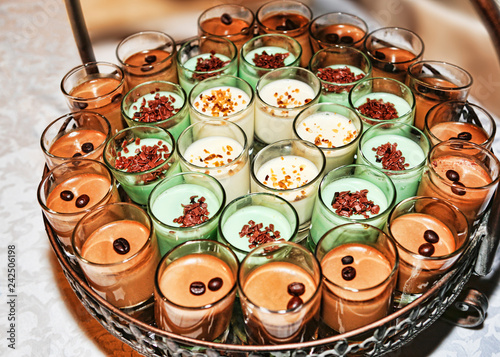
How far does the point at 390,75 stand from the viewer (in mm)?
1606

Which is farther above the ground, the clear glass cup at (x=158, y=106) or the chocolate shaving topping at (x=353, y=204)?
the clear glass cup at (x=158, y=106)

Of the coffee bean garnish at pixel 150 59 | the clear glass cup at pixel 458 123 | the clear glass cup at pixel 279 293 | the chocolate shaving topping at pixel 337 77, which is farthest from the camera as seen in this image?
the coffee bean garnish at pixel 150 59

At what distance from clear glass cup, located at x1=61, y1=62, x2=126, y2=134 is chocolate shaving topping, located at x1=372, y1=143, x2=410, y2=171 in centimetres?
76

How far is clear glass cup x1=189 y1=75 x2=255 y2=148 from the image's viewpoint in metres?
1.44

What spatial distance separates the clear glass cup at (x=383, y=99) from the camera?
142 cm

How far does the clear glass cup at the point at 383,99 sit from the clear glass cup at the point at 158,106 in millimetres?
488

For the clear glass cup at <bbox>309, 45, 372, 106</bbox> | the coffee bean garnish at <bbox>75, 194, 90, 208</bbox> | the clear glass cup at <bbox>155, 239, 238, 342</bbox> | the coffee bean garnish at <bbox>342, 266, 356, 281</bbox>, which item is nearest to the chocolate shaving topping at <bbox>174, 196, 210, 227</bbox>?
→ the clear glass cup at <bbox>155, 239, 238, 342</bbox>

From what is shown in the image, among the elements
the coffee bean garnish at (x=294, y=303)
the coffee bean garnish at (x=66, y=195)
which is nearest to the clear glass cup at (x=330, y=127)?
the coffee bean garnish at (x=294, y=303)

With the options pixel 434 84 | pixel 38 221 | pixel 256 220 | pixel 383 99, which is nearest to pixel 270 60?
pixel 383 99

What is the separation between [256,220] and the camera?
1.24 meters

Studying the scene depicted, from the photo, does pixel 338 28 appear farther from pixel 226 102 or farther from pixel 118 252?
pixel 118 252

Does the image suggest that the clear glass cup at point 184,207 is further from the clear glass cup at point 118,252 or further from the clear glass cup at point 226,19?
the clear glass cup at point 226,19

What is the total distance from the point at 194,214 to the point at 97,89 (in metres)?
0.63

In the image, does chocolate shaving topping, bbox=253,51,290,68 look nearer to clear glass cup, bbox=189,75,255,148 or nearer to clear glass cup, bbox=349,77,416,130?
clear glass cup, bbox=189,75,255,148
